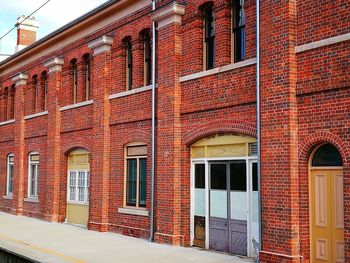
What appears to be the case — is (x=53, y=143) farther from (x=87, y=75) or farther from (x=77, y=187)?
(x=87, y=75)

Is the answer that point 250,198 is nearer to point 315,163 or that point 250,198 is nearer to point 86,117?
point 315,163

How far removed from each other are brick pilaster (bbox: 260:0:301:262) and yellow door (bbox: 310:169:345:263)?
0.38m

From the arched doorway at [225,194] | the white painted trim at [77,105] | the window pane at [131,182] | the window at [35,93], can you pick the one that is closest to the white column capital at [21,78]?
the window at [35,93]

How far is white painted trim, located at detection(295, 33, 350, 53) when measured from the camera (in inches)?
409

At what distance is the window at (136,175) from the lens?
16609 millimetres

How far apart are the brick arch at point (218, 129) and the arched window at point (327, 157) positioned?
177cm

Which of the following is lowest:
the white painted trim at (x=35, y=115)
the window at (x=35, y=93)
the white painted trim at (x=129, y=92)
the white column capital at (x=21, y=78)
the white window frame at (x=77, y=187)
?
the white window frame at (x=77, y=187)

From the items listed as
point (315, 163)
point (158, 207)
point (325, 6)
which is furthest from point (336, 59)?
point (158, 207)

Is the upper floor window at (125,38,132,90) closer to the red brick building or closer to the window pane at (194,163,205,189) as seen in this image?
the red brick building

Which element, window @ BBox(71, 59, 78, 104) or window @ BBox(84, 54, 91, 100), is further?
window @ BBox(71, 59, 78, 104)

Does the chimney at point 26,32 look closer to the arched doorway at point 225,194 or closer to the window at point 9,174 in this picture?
the window at point 9,174

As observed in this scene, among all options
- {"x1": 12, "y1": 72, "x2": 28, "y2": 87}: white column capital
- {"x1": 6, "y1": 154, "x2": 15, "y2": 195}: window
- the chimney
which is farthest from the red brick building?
the chimney

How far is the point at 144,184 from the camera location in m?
16.6

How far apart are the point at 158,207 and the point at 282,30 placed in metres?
6.60
